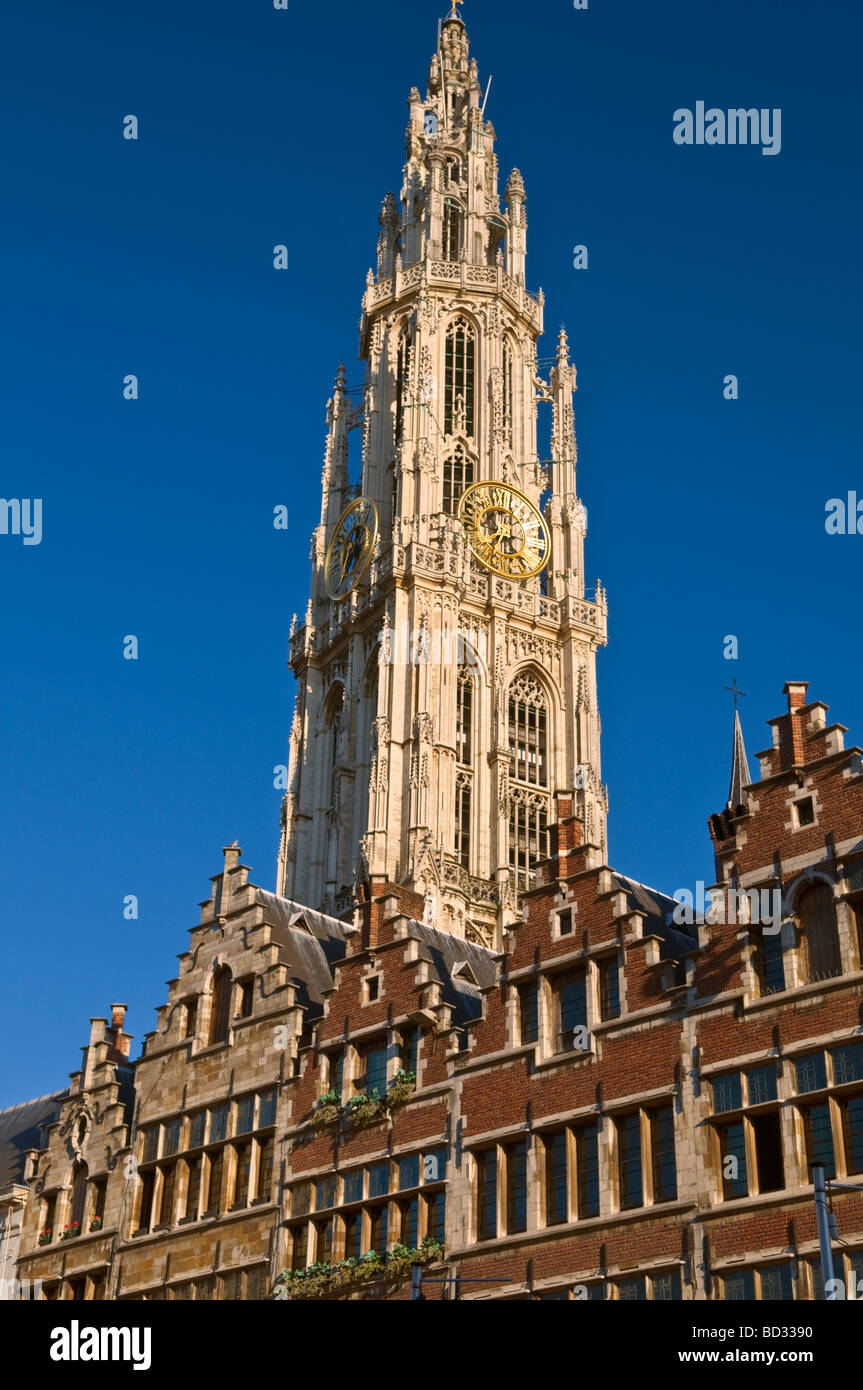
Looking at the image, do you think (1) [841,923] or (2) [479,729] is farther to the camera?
(2) [479,729]

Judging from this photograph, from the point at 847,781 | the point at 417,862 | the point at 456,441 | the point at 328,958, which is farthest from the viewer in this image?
the point at 456,441

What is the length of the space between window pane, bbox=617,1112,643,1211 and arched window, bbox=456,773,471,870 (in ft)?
181

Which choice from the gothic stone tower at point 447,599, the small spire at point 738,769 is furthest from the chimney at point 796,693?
the gothic stone tower at point 447,599

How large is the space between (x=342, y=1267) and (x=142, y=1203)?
8.35 metres

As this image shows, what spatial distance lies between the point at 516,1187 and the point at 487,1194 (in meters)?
0.74

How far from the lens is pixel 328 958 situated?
44094 millimetres

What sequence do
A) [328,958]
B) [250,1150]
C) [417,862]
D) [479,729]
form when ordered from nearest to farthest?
[250,1150] < [328,958] < [417,862] < [479,729]

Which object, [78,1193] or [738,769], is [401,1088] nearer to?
[78,1193]

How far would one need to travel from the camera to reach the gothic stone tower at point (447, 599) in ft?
291

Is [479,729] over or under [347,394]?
under

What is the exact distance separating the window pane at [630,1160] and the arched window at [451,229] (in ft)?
280

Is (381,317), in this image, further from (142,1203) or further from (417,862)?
(142,1203)

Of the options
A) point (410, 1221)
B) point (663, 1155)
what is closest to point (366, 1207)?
point (410, 1221)
